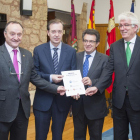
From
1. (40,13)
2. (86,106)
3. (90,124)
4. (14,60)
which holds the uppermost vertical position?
(40,13)

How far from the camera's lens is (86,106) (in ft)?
8.08

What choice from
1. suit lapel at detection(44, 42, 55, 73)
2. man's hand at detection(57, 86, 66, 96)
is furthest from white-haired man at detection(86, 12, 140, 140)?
suit lapel at detection(44, 42, 55, 73)

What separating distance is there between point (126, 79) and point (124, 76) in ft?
0.12

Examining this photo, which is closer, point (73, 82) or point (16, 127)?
point (16, 127)

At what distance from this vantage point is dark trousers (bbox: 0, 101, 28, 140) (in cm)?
212

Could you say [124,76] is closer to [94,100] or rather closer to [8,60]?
[94,100]

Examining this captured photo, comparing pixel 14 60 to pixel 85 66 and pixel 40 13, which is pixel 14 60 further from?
pixel 40 13

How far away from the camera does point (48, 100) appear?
244 cm

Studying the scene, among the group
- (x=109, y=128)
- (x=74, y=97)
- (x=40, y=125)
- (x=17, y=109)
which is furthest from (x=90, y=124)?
(x=109, y=128)

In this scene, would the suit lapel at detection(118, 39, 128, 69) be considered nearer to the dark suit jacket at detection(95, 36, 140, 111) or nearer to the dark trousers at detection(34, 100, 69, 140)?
the dark suit jacket at detection(95, 36, 140, 111)

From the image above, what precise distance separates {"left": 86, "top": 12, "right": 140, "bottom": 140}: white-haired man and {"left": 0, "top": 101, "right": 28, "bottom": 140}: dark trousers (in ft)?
2.26

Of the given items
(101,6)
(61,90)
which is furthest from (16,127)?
(101,6)

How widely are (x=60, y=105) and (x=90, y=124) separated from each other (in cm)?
39

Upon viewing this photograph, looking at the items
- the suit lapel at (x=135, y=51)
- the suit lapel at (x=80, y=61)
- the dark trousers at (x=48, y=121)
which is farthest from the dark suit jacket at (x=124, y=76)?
the dark trousers at (x=48, y=121)
